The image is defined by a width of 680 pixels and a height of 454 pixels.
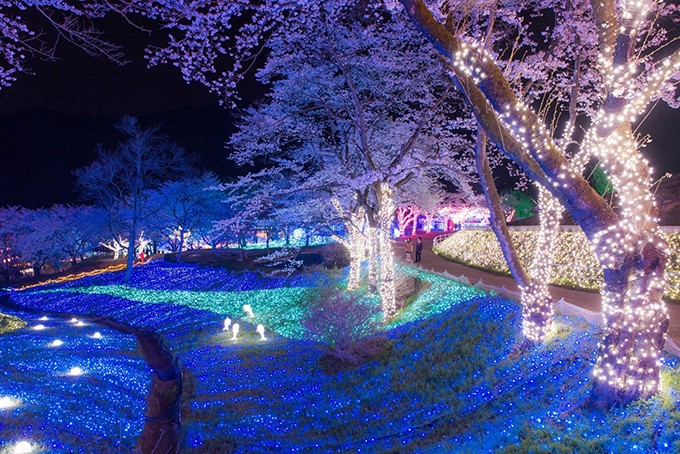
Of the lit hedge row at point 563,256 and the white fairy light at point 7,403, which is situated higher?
the lit hedge row at point 563,256

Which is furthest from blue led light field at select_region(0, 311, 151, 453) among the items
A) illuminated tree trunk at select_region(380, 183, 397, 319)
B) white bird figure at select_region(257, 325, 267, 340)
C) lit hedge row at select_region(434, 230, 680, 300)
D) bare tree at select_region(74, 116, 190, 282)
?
bare tree at select_region(74, 116, 190, 282)

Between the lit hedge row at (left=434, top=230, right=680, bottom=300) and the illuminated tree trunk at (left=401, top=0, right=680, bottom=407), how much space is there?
4.56 metres

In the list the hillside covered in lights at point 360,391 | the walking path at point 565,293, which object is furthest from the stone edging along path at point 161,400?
the walking path at point 565,293

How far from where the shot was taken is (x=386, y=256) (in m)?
12.3

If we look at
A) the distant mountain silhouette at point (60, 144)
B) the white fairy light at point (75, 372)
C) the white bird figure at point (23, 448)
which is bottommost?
the white fairy light at point (75, 372)

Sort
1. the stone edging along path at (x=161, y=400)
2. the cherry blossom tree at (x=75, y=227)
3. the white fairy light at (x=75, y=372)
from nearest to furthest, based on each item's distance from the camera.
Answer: the stone edging along path at (x=161, y=400) → the white fairy light at (x=75, y=372) → the cherry blossom tree at (x=75, y=227)

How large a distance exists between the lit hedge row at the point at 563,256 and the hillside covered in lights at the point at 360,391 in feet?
13.8

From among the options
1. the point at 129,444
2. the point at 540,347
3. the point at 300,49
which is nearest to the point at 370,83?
the point at 300,49

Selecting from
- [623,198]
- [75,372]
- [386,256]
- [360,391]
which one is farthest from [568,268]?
[75,372]

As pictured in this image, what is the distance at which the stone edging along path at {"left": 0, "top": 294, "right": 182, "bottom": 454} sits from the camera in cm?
703

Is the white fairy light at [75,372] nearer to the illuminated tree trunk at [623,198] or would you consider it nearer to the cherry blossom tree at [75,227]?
the illuminated tree trunk at [623,198]

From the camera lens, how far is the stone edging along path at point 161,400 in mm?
7031

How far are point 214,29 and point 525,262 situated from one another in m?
15.6

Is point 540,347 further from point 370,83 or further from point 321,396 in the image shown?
point 370,83
